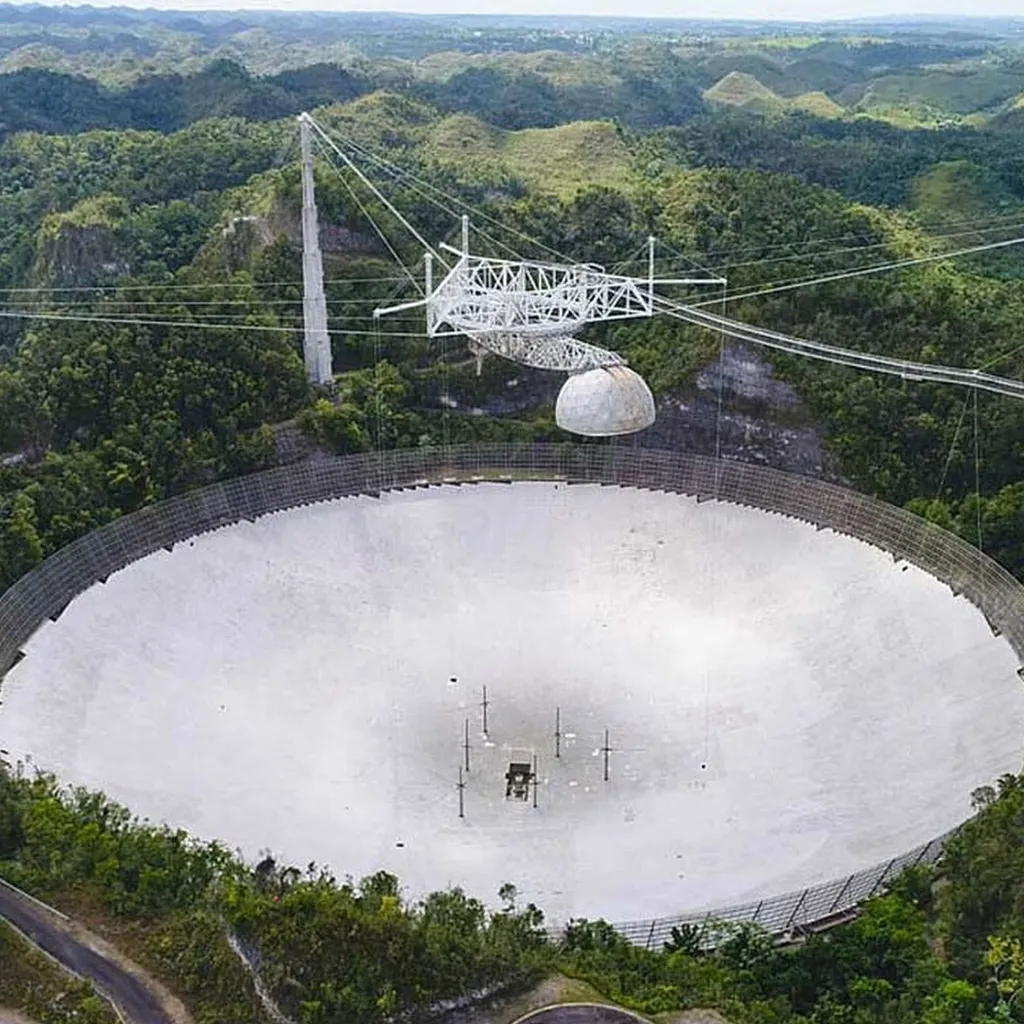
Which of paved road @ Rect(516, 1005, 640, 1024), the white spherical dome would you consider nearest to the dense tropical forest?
paved road @ Rect(516, 1005, 640, 1024)

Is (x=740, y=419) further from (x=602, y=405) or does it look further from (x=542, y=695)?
(x=542, y=695)

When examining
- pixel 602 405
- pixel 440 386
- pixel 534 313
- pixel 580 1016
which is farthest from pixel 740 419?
pixel 580 1016

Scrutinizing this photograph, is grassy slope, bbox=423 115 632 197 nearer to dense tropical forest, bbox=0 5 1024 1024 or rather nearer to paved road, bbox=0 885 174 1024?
dense tropical forest, bbox=0 5 1024 1024

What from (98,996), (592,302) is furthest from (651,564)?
(98,996)

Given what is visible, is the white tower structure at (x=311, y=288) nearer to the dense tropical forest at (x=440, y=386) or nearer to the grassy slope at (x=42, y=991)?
the dense tropical forest at (x=440, y=386)

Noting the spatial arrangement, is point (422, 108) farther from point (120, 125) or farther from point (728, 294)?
point (728, 294)
